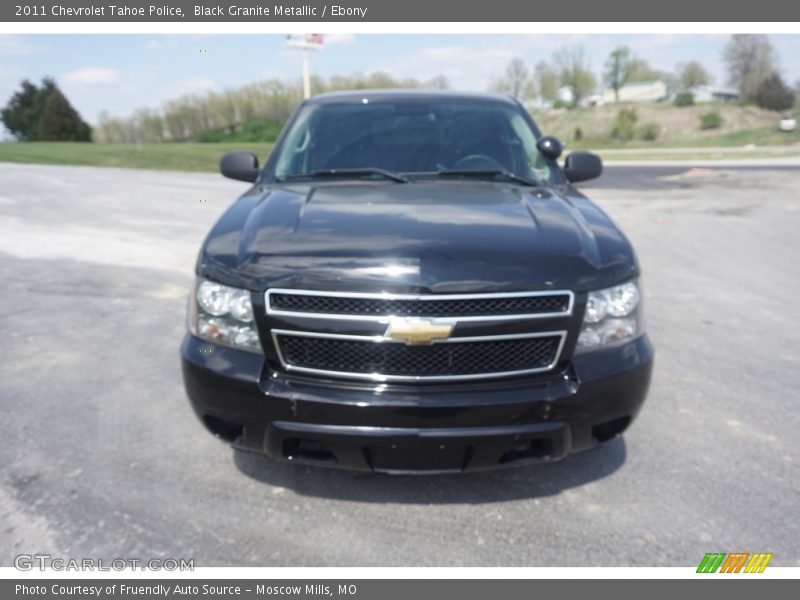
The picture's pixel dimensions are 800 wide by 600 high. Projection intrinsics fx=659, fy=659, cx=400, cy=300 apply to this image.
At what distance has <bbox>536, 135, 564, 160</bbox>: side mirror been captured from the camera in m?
4.00

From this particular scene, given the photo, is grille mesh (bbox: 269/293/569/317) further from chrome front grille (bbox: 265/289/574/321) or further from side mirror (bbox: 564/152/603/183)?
side mirror (bbox: 564/152/603/183)

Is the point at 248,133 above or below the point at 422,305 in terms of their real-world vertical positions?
below

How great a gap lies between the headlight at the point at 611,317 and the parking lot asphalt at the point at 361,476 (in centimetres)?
75

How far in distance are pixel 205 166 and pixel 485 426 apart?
20.1 m

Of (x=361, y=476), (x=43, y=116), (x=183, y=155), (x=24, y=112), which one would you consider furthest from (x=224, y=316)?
(x=24, y=112)

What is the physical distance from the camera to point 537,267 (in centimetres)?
255

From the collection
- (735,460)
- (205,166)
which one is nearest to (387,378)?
(735,460)

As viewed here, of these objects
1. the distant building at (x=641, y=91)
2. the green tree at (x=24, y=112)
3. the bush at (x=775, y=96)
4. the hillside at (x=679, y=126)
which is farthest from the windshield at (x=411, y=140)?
the distant building at (x=641, y=91)

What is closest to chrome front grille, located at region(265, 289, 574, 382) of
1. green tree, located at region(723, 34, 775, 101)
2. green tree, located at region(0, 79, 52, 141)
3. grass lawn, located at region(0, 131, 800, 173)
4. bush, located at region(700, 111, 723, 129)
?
grass lawn, located at region(0, 131, 800, 173)

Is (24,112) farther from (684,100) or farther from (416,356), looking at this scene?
(416,356)

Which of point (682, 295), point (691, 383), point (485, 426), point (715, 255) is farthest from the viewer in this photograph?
point (715, 255)

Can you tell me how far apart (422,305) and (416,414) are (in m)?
0.41

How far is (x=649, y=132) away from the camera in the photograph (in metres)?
43.2

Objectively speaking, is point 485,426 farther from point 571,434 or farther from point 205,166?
point 205,166
